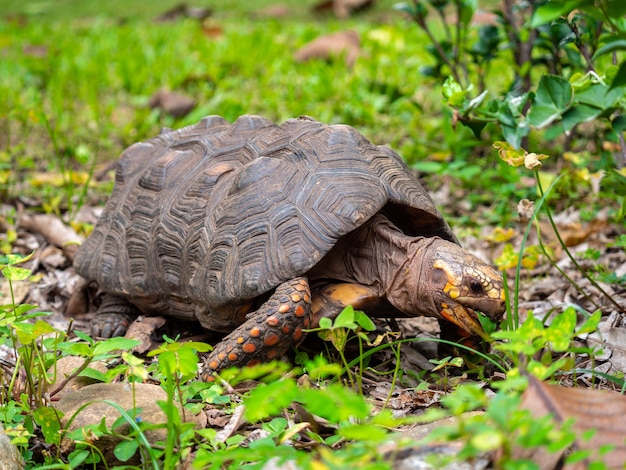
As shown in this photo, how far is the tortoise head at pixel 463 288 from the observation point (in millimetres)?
2725

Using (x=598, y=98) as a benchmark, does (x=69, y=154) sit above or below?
→ below

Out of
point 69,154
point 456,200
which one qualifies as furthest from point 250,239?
point 69,154

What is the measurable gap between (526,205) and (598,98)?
0.71 meters

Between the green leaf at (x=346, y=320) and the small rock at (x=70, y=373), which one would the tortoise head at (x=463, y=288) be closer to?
the green leaf at (x=346, y=320)

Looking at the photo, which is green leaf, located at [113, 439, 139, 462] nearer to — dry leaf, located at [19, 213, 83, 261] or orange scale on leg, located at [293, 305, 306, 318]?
orange scale on leg, located at [293, 305, 306, 318]

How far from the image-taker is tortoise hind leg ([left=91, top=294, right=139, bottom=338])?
3.60m

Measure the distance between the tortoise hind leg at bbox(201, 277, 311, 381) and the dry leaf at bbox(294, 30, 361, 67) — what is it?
5.72 m

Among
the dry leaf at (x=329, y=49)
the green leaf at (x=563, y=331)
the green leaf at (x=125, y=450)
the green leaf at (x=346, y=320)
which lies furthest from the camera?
the dry leaf at (x=329, y=49)

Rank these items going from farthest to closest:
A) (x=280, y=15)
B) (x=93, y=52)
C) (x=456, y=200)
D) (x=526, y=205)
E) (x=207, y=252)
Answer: (x=280, y=15) → (x=93, y=52) → (x=456, y=200) → (x=207, y=252) → (x=526, y=205)

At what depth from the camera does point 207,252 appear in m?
3.10

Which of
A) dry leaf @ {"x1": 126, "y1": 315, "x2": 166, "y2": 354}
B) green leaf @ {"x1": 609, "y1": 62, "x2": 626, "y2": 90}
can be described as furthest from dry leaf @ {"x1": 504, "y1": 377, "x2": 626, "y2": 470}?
dry leaf @ {"x1": 126, "y1": 315, "x2": 166, "y2": 354}

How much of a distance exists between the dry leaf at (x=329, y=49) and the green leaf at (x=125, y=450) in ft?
21.4

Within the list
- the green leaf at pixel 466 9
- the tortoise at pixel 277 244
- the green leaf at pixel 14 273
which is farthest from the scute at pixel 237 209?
the green leaf at pixel 466 9

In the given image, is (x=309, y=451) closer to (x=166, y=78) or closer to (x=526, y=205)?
(x=526, y=205)
